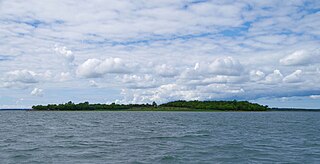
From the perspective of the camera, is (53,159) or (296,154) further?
(296,154)

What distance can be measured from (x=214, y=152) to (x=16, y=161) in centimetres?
1891

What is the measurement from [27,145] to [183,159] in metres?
19.6

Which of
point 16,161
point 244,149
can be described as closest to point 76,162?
point 16,161

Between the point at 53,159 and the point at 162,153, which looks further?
the point at 162,153

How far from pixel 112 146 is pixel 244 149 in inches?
579

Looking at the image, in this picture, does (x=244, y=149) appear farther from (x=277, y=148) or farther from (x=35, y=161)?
(x=35, y=161)

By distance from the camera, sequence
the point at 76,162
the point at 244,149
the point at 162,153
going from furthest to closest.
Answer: the point at 244,149, the point at 162,153, the point at 76,162

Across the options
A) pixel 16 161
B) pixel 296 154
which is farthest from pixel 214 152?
pixel 16 161

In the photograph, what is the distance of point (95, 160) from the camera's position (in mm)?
32188

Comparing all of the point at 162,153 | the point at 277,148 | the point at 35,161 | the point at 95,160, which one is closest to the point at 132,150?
the point at 162,153

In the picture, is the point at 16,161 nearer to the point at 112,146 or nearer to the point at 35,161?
the point at 35,161

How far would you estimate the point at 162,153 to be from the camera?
36.6 metres

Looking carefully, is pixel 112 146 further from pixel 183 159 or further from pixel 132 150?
pixel 183 159

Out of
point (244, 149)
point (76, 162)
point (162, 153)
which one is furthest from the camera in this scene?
point (244, 149)
